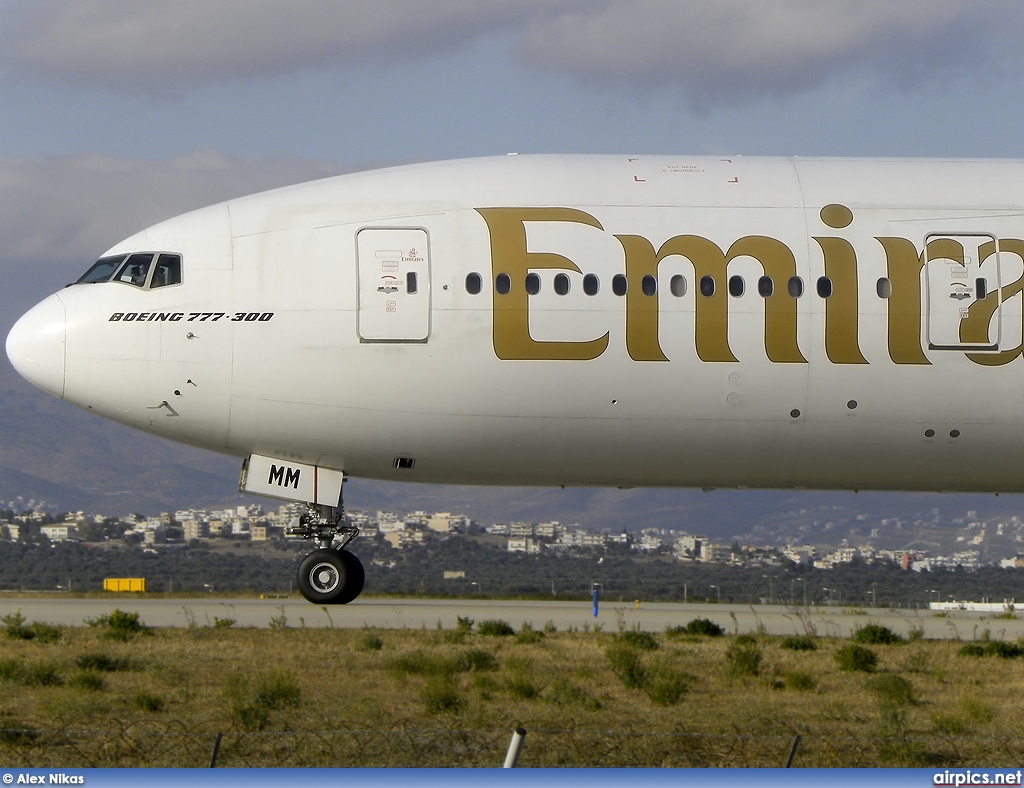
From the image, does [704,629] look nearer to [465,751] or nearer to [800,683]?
[800,683]

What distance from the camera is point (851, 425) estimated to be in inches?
823

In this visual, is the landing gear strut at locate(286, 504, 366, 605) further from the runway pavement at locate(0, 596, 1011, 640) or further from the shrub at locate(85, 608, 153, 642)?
the runway pavement at locate(0, 596, 1011, 640)

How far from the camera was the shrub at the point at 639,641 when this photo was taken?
31250mm

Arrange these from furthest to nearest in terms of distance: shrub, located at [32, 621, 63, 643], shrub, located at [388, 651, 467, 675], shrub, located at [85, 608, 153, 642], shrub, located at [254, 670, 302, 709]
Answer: shrub, located at [85, 608, 153, 642] → shrub, located at [32, 621, 63, 643] → shrub, located at [388, 651, 467, 675] → shrub, located at [254, 670, 302, 709]

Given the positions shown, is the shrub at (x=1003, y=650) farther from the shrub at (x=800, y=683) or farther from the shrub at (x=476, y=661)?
the shrub at (x=476, y=661)

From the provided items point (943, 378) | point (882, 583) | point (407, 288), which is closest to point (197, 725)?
point (407, 288)

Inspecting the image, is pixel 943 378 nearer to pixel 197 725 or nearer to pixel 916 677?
pixel 916 677

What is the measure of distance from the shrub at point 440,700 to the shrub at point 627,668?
3.84 metres

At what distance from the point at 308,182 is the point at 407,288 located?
9.24 ft

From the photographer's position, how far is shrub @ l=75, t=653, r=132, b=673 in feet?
82.9

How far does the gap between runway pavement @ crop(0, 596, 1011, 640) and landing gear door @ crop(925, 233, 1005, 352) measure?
720 inches

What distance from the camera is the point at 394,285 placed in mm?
20422

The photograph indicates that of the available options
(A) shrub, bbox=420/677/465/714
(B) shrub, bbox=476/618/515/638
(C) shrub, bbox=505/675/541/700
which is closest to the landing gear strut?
(A) shrub, bbox=420/677/465/714

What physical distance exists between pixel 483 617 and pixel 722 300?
104 feet
